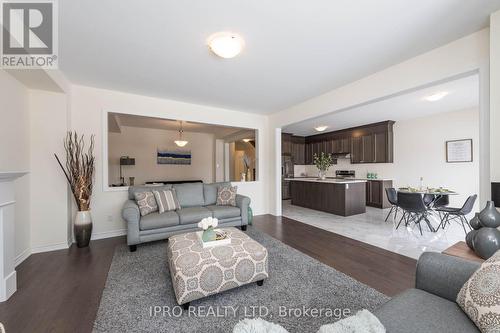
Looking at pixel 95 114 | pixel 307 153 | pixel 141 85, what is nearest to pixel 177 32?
pixel 141 85

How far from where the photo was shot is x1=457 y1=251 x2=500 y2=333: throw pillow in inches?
37.1

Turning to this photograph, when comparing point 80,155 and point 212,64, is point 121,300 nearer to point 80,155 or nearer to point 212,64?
point 80,155

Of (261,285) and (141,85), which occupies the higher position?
(141,85)

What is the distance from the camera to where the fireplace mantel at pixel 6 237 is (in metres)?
1.85

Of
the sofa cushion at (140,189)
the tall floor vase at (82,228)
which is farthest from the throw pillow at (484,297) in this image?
the tall floor vase at (82,228)

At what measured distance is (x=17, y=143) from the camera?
8.68 ft

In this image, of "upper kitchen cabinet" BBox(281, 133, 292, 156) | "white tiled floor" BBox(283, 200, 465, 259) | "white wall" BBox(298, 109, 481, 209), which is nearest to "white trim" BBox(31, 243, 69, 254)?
"white tiled floor" BBox(283, 200, 465, 259)

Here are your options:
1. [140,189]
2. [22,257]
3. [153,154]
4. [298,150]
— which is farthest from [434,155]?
[22,257]

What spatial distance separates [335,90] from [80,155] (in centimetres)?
438

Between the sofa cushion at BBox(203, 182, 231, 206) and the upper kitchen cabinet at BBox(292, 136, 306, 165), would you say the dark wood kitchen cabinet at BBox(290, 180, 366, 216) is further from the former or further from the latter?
the sofa cushion at BBox(203, 182, 231, 206)

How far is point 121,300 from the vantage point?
1888mm

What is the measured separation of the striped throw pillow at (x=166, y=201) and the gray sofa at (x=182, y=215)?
11cm

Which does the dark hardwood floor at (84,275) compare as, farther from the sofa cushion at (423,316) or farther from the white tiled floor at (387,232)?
the sofa cushion at (423,316)

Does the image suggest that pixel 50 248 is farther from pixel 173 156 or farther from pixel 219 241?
pixel 173 156
